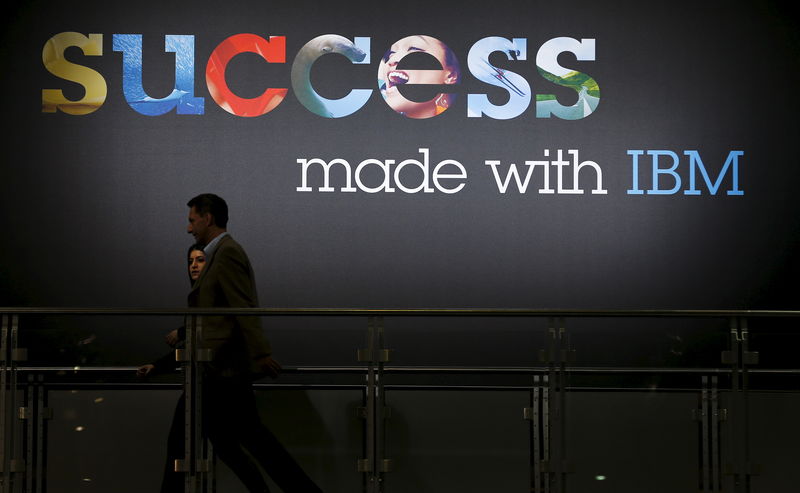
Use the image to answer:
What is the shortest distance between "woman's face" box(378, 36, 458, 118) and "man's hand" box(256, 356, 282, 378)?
3.27 metres

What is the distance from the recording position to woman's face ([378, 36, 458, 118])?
725cm

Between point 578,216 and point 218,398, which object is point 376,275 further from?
point 218,398

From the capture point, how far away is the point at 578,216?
729 cm

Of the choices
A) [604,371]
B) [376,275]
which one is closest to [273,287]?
[376,275]

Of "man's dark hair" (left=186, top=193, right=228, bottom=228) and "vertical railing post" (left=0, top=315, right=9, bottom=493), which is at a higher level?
"man's dark hair" (left=186, top=193, right=228, bottom=228)

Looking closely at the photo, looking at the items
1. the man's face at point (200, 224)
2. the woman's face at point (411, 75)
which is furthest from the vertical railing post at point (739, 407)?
the woman's face at point (411, 75)

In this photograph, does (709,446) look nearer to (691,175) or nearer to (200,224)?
(200,224)

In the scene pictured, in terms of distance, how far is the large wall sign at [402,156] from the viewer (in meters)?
7.23

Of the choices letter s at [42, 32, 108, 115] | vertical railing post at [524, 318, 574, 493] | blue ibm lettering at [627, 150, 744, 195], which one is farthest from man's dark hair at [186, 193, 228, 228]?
blue ibm lettering at [627, 150, 744, 195]

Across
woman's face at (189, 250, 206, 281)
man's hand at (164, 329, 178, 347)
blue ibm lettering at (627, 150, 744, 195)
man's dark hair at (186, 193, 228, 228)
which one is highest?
blue ibm lettering at (627, 150, 744, 195)

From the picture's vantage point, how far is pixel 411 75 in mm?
7262

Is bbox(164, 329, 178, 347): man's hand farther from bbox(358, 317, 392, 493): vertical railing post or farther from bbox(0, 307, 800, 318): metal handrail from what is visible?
bbox(358, 317, 392, 493): vertical railing post

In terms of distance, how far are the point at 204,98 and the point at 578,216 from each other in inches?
106

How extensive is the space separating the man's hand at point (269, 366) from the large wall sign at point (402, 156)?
9.45ft
